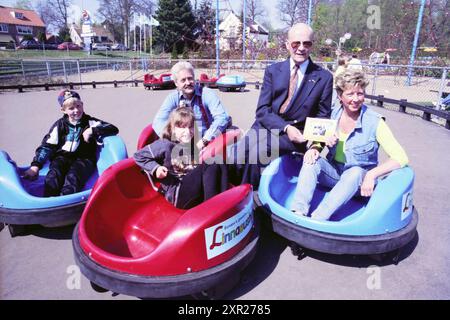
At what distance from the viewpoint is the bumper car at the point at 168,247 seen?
1651 mm

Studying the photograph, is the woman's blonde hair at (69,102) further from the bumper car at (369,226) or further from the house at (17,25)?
the house at (17,25)

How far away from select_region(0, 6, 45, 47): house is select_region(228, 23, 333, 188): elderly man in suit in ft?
130

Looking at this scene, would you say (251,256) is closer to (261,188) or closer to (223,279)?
(223,279)

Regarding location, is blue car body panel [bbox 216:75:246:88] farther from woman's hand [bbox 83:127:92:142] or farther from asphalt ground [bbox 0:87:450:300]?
woman's hand [bbox 83:127:92:142]

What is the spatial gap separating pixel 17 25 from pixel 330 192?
4639cm

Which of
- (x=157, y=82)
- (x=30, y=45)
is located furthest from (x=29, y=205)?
(x=30, y=45)

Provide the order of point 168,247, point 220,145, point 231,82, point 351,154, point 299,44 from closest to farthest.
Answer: point 168,247 < point 220,145 < point 351,154 < point 299,44 < point 231,82

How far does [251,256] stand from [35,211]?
4.91 ft

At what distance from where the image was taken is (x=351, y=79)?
215 centimetres

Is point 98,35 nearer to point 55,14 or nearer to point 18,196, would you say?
point 55,14

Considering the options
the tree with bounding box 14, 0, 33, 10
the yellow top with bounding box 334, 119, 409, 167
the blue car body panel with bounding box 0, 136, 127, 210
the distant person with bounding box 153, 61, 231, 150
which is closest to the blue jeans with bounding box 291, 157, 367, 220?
the yellow top with bounding box 334, 119, 409, 167

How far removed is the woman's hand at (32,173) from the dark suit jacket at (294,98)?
1.88 metres

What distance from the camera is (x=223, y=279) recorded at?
1.76 m
